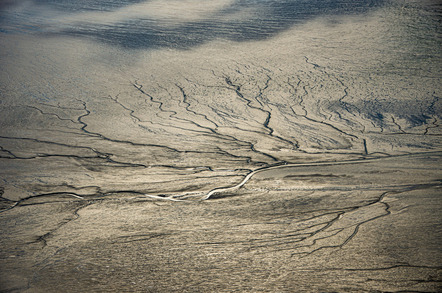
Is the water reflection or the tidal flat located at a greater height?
the water reflection

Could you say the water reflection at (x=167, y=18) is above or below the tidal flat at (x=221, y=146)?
above

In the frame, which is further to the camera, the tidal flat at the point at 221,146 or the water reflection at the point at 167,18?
→ the water reflection at the point at 167,18

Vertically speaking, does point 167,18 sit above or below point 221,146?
above

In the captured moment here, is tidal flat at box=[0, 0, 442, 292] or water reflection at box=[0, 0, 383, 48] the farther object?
water reflection at box=[0, 0, 383, 48]

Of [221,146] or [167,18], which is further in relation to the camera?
[167,18]
